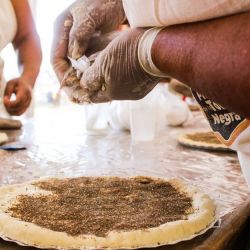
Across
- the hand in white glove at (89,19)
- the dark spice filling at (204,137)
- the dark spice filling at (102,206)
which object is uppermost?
the hand in white glove at (89,19)

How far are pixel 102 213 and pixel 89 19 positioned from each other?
0.45m

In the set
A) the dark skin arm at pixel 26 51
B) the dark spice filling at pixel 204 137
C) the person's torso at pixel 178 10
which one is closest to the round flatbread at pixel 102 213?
the person's torso at pixel 178 10

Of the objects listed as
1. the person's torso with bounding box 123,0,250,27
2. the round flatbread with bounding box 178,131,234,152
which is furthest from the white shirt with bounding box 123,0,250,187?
the round flatbread with bounding box 178,131,234,152

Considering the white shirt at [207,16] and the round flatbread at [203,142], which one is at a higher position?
the white shirt at [207,16]

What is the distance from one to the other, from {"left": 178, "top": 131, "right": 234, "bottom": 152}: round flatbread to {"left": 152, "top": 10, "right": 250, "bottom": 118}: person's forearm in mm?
1092

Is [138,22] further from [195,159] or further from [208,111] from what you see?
[195,159]

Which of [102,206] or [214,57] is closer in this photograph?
A: [214,57]

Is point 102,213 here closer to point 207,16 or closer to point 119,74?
point 119,74

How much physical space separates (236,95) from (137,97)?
35 centimetres

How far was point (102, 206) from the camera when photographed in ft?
3.12

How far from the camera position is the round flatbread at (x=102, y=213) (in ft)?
2.49

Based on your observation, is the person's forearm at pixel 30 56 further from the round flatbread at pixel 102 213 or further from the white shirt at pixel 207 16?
the white shirt at pixel 207 16

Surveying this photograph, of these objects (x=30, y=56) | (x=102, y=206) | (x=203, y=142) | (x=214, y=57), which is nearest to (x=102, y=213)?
(x=102, y=206)

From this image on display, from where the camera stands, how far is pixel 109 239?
0.75 meters
